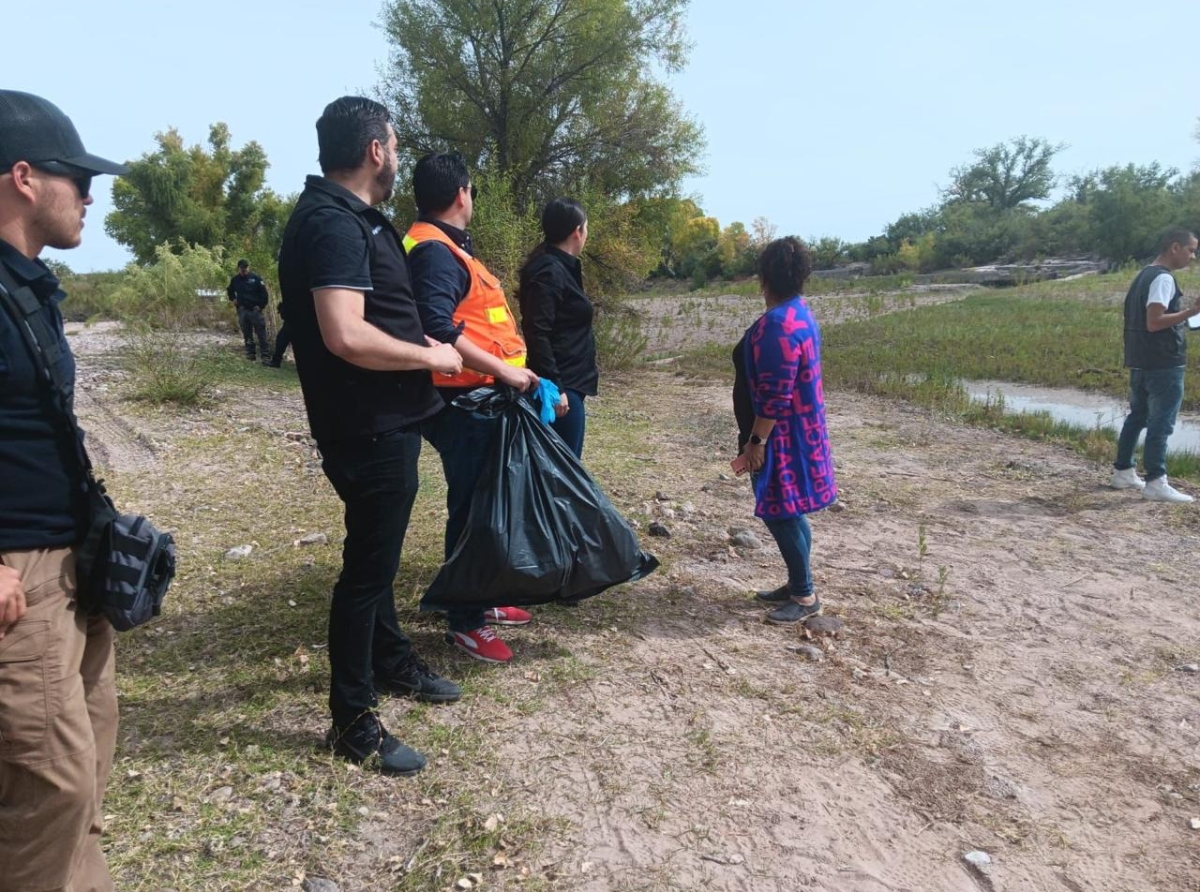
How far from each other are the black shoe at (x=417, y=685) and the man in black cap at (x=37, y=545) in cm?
138

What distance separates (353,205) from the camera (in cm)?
240

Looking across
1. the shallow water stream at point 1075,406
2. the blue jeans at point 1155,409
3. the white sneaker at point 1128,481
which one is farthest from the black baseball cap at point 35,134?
the shallow water stream at point 1075,406

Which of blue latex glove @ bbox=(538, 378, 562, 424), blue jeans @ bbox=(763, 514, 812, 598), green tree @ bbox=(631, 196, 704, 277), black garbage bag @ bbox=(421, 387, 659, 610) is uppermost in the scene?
green tree @ bbox=(631, 196, 704, 277)

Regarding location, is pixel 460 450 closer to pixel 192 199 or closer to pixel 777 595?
pixel 777 595

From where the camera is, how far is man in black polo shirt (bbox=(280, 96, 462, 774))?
7.63 feet

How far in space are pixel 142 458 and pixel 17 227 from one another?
5.63 m

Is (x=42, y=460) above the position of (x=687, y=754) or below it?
above

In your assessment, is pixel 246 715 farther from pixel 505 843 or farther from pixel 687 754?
pixel 687 754

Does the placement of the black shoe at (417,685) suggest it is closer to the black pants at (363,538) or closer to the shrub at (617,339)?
the black pants at (363,538)

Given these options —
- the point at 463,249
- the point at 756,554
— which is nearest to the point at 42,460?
the point at 463,249

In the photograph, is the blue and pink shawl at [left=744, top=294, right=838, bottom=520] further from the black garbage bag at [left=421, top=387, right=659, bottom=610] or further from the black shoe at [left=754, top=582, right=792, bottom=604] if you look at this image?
the black garbage bag at [left=421, top=387, right=659, bottom=610]

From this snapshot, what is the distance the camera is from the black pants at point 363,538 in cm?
248

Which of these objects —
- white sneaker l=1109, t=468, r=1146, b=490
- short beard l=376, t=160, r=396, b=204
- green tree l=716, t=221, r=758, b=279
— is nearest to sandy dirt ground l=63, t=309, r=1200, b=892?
white sneaker l=1109, t=468, r=1146, b=490

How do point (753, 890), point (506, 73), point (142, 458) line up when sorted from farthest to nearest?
point (506, 73) → point (142, 458) → point (753, 890)
